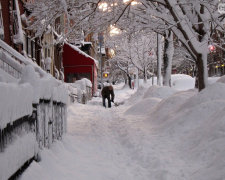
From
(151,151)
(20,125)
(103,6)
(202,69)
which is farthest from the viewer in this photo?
(103,6)

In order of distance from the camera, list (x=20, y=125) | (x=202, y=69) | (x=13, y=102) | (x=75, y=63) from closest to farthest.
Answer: (x=13, y=102), (x=20, y=125), (x=202, y=69), (x=75, y=63)

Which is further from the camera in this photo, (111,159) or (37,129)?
(111,159)

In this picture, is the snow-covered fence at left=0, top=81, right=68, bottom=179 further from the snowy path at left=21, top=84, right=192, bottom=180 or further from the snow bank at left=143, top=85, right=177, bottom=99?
the snow bank at left=143, top=85, right=177, bottom=99

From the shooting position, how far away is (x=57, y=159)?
15.4ft

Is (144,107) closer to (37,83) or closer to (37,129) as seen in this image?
(37,129)

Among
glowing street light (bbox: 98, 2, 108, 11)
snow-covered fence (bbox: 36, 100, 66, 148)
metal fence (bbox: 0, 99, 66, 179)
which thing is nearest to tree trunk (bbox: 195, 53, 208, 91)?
glowing street light (bbox: 98, 2, 108, 11)

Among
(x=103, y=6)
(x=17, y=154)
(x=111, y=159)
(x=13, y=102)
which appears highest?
(x=103, y=6)

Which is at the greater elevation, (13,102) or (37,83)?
(37,83)

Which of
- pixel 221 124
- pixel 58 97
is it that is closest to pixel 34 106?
pixel 58 97

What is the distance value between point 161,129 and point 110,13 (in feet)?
16.9

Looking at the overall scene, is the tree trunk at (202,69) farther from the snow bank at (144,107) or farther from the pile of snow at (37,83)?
the pile of snow at (37,83)

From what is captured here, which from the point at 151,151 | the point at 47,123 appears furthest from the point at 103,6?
the point at 47,123

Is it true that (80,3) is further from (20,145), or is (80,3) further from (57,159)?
(20,145)

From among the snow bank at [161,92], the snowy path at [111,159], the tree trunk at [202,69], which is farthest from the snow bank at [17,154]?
the snow bank at [161,92]
